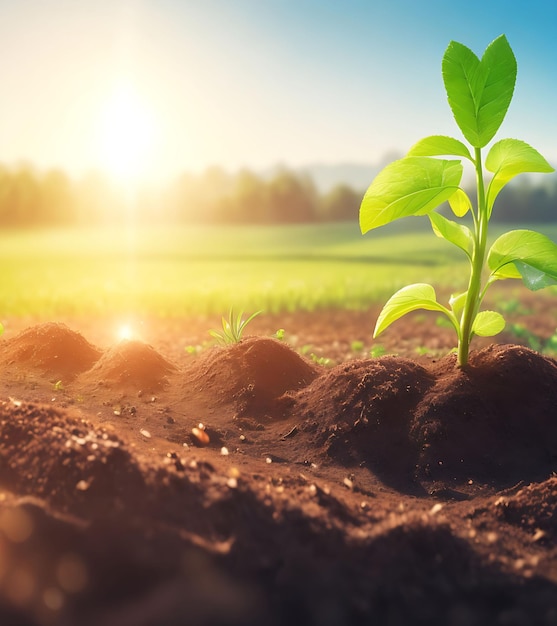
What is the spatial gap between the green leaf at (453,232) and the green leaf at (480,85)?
52cm

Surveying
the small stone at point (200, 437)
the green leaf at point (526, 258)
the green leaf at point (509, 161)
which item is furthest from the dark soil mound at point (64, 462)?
the green leaf at point (509, 161)

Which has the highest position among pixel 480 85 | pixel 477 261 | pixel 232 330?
pixel 480 85

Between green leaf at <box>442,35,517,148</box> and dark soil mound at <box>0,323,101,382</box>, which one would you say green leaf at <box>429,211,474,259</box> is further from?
dark soil mound at <box>0,323,101,382</box>

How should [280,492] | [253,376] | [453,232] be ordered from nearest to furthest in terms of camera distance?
1. [280,492]
2. [453,232]
3. [253,376]

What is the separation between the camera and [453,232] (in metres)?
4.04

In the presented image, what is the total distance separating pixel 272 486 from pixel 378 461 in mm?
891

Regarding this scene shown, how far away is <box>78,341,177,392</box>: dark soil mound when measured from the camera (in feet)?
14.9

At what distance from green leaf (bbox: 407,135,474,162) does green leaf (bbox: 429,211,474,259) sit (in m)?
0.37

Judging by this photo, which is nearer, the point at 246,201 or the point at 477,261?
the point at 477,261

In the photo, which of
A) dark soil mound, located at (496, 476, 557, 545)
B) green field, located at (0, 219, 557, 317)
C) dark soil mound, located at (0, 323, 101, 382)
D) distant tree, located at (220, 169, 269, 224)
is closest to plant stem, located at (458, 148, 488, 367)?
dark soil mound, located at (496, 476, 557, 545)

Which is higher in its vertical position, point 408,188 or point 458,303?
point 408,188

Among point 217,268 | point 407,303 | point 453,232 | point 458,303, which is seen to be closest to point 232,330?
point 407,303

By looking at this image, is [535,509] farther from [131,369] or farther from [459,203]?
[131,369]

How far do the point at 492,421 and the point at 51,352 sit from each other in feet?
10.5
